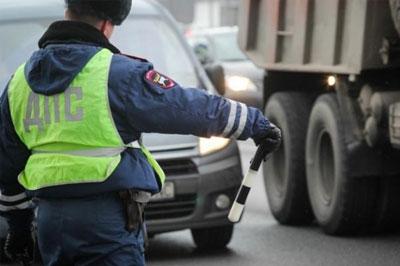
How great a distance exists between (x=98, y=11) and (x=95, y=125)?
390mm

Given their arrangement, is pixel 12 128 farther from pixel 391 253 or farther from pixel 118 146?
pixel 391 253

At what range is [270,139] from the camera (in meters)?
4.07

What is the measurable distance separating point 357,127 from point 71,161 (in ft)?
17.3

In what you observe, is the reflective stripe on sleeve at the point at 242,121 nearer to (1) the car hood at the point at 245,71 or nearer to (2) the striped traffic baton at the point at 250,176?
(2) the striped traffic baton at the point at 250,176

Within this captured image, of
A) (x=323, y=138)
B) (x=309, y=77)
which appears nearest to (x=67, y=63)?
(x=323, y=138)

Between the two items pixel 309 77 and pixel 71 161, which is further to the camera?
pixel 309 77

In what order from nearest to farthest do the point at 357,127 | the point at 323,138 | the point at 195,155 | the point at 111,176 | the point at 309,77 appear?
1. the point at 111,176
2. the point at 195,155
3. the point at 357,127
4. the point at 323,138
5. the point at 309,77

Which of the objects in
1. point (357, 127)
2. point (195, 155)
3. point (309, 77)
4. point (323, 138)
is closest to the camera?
point (195, 155)

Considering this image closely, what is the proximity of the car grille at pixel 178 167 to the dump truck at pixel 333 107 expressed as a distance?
4.45 ft

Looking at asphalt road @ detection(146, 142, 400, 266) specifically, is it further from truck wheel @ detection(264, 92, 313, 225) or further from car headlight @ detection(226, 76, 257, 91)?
car headlight @ detection(226, 76, 257, 91)

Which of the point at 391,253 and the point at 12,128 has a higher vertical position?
the point at 12,128

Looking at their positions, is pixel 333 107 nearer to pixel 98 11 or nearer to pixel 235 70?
pixel 98 11

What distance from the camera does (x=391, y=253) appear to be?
8594 millimetres

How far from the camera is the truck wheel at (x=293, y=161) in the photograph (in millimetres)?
10062
